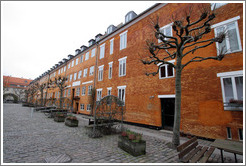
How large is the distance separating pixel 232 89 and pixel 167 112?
15.1ft

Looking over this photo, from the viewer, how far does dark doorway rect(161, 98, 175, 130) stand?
976 centimetres

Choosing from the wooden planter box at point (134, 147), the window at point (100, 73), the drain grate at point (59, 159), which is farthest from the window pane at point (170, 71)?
the window at point (100, 73)

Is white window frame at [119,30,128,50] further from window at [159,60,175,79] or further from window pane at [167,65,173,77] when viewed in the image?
window pane at [167,65,173,77]

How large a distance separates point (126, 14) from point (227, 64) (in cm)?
1376

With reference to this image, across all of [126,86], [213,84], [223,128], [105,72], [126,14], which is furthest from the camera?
[105,72]

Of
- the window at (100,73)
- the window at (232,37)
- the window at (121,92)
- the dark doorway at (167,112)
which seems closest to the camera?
the window at (232,37)

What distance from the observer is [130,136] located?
16.7ft

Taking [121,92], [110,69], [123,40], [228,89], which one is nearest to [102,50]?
[110,69]

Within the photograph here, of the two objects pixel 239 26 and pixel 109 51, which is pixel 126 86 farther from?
pixel 239 26

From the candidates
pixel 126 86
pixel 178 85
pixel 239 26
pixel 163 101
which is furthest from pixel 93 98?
pixel 239 26

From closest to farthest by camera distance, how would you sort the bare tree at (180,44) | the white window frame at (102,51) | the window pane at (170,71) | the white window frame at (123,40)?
the bare tree at (180,44)
the window pane at (170,71)
the white window frame at (123,40)
the white window frame at (102,51)

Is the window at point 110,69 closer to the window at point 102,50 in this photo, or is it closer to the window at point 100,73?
the window at point 100,73

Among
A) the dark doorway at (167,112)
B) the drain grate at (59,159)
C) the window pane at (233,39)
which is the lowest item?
the drain grate at (59,159)

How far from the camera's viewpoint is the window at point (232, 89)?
6781mm
